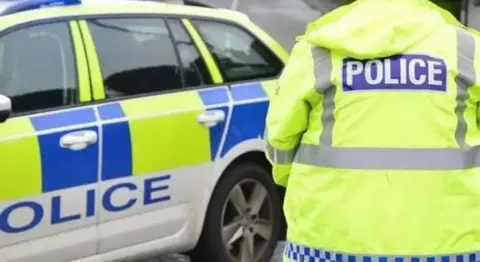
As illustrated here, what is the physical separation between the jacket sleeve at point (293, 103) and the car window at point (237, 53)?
3.32m

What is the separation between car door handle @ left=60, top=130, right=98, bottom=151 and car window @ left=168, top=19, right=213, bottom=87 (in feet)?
3.07

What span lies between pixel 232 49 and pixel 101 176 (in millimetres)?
1505

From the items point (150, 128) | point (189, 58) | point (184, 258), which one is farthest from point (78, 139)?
point (184, 258)

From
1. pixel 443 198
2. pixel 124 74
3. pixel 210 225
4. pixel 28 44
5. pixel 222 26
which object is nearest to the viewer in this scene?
pixel 443 198

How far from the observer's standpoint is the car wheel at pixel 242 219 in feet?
21.3

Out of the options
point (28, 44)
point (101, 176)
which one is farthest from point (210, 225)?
point (28, 44)

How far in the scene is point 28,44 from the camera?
5.59 metres

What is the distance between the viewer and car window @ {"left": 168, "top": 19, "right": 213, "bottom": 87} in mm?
6441

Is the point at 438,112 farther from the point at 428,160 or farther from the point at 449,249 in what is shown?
the point at 449,249

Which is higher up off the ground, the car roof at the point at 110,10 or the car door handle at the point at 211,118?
the car roof at the point at 110,10

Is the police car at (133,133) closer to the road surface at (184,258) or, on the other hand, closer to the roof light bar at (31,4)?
the roof light bar at (31,4)

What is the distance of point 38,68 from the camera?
5566mm

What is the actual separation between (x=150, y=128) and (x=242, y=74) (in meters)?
1.04

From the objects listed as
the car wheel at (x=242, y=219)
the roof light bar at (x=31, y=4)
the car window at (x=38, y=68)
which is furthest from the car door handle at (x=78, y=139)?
the car wheel at (x=242, y=219)
